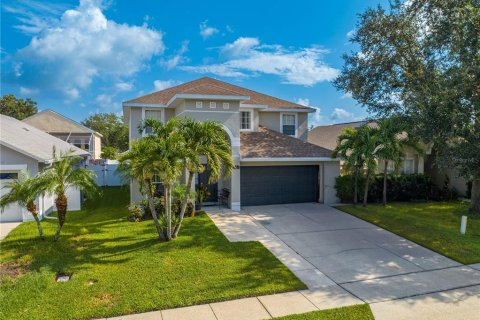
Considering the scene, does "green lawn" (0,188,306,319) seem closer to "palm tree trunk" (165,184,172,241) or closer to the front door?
"palm tree trunk" (165,184,172,241)

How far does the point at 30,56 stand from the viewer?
13.3 metres

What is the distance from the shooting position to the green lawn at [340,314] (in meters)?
6.57

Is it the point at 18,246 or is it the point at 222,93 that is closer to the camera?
the point at 18,246

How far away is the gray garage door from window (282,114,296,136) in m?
4.24

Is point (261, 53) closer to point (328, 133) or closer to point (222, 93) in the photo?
point (222, 93)

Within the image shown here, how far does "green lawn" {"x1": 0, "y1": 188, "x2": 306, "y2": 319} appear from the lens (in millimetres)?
7152

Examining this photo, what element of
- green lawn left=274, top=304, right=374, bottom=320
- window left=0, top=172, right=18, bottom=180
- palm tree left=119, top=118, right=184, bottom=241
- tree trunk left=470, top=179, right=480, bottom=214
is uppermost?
palm tree left=119, top=118, right=184, bottom=241

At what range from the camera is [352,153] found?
16.8 m

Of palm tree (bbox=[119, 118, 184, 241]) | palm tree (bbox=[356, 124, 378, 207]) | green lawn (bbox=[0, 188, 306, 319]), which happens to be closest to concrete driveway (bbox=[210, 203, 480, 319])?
green lawn (bbox=[0, 188, 306, 319])

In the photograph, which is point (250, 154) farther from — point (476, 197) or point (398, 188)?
point (476, 197)

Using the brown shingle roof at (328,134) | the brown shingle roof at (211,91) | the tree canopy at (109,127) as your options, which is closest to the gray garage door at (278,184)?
the brown shingle roof at (211,91)

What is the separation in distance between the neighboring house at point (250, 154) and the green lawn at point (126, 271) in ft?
17.5

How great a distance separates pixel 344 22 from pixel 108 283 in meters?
19.1

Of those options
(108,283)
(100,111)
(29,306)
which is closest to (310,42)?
(108,283)
